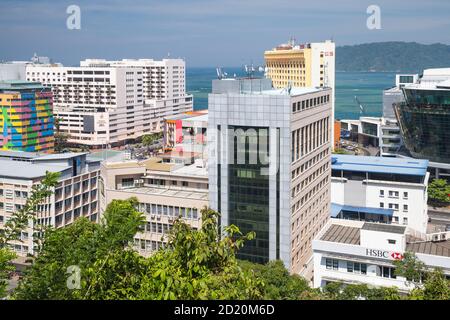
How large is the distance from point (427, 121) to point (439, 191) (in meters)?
5.93

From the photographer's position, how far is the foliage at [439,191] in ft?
127

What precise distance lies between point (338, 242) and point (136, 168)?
1095cm

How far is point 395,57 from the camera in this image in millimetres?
138375

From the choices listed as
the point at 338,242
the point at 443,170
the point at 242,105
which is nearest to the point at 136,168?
the point at 242,105

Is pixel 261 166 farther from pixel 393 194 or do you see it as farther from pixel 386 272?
pixel 393 194

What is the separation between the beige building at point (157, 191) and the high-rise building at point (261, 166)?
1.87 m

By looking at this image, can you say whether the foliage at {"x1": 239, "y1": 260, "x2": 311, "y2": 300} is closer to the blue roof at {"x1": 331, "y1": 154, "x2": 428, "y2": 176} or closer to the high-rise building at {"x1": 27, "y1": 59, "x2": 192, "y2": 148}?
the blue roof at {"x1": 331, "y1": 154, "x2": 428, "y2": 176}

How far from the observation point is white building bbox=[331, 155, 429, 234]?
3312 cm

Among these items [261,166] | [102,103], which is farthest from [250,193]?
[102,103]

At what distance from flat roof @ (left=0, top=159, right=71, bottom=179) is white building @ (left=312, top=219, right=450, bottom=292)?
1532cm

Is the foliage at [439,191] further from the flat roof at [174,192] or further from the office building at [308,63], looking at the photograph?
the flat roof at [174,192]

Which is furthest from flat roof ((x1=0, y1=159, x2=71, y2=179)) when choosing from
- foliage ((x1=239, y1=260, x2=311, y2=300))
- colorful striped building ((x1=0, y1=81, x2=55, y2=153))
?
colorful striped building ((x1=0, y1=81, x2=55, y2=153))

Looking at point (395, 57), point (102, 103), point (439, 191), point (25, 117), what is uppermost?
point (395, 57)
